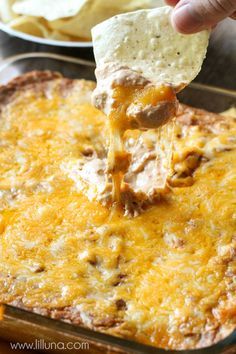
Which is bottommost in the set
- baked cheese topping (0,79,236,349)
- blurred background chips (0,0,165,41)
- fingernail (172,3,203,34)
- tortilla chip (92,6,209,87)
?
baked cheese topping (0,79,236,349)

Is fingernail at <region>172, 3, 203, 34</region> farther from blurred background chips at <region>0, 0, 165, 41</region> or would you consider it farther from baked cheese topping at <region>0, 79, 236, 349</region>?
blurred background chips at <region>0, 0, 165, 41</region>

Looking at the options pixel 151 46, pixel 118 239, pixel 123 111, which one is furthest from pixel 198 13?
pixel 118 239

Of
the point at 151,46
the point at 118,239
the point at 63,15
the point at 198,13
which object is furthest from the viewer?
the point at 63,15

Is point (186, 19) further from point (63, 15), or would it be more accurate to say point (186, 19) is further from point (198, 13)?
point (63, 15)

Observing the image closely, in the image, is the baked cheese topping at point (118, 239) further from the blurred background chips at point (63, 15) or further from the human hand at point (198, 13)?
the blurred background chips at point (63, 15)

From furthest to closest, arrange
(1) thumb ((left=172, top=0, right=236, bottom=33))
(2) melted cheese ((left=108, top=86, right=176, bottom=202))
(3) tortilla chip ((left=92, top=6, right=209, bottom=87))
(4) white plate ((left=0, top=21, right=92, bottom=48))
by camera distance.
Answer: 1. (4) white plate ((left=0, top=21, right=92, bottom=48))
2. (3) tortilla chip ((left=92, top=6, right=209, bottom=87))
3. (2) melted cheese ((left=108, top=86, right=176, bottom=202))
4. (1) thumb ((left=172, top=0, right=236, bottom=33))

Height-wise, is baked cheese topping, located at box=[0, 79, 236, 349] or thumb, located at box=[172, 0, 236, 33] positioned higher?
thumb, located at box=[172, 0, 236, 33]

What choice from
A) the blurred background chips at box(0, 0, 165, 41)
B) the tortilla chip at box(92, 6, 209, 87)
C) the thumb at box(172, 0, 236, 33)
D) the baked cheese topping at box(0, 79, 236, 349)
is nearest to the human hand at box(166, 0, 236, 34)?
the thumb at box(172, 0, 236, 33)
